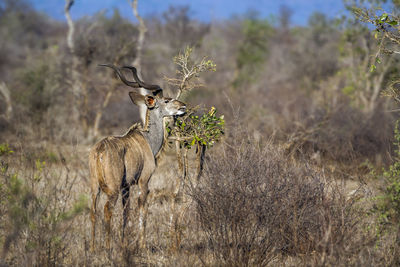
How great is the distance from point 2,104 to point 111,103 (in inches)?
151

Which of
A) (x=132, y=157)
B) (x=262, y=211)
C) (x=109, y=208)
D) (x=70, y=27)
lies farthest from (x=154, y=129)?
(x=70, y=27)

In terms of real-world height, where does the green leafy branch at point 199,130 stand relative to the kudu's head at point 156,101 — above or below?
below

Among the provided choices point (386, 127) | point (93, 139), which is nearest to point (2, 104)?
point (93, 139)

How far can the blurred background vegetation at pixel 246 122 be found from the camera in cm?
427

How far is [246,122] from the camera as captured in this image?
891cm

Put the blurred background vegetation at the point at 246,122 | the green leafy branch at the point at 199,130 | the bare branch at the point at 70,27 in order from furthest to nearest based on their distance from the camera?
the bare branch at the point at 70,27 < the green leafy branch at the point at 199,130 < the blurred background vegetation at the point at 246,122

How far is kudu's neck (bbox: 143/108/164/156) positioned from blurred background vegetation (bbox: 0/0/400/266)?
0.47m

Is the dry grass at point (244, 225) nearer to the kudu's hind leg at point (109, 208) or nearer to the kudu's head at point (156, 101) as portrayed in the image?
the kudu's hind leg at point (109, 208)

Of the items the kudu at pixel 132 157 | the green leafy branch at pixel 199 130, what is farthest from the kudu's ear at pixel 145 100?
the green leafy branch at pixel 199 130

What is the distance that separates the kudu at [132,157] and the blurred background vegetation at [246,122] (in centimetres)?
36

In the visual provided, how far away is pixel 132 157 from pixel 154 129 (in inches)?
28.4

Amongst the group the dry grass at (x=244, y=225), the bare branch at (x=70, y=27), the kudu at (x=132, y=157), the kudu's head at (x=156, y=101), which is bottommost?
the dry grass at (x=244, y=225)

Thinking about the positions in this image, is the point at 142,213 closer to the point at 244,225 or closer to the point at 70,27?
the point at 244,225

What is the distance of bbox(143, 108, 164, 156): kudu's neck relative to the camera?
5586 mm
